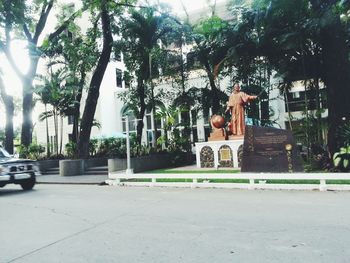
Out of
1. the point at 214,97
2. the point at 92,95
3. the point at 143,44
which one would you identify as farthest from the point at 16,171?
the point at 214,97

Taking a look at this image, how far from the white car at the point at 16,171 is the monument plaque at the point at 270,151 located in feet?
24.9

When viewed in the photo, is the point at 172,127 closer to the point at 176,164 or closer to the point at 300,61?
the point at 176,164

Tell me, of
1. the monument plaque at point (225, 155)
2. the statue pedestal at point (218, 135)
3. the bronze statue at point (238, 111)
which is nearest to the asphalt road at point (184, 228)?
the monument plaque at point (225, 155)

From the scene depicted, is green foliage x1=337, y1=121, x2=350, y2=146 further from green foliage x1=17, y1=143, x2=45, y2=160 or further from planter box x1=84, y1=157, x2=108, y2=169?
green foliage x1=17, y1=143, x2=45, y2=160

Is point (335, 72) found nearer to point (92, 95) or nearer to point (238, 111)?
point (238, 111)

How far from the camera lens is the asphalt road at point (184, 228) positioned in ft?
14.8

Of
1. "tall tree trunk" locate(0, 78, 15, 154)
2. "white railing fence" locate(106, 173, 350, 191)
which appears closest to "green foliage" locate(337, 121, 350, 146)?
"white railing fence" locate(106, 173, 350, 191)

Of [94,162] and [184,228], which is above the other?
[94,162]

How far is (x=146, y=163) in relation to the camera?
56.4 feet

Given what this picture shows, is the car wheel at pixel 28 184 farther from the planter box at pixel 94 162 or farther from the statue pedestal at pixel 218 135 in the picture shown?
the statue pedestal at pixel 218 135

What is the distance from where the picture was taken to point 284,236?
5.10 m

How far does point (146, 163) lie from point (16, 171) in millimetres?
6455

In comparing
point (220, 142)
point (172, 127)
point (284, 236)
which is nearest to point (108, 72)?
point (172, 127)

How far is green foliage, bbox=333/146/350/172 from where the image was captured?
10766mm
